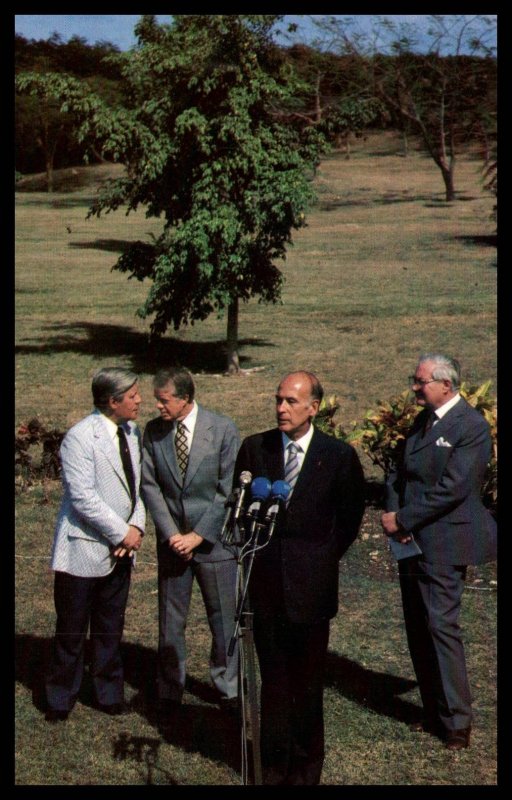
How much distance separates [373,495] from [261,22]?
29.8 feet

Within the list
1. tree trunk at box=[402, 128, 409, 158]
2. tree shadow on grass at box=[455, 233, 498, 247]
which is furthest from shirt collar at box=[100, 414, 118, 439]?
tree trunk at box=[402, 128, 409, 158]

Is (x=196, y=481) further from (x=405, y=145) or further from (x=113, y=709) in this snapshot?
(x=405, y=145)

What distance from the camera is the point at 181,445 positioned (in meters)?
6.72

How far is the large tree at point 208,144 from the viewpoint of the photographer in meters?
17.7

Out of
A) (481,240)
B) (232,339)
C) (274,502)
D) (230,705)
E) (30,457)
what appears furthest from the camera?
(481,240)

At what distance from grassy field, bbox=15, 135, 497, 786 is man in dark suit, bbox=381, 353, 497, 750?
398mm

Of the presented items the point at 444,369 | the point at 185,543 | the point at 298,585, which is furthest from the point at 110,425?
the point at 444,369

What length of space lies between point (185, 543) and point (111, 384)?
1.03 metres

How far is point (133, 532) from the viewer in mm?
6664

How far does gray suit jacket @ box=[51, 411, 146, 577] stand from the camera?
6562 mm

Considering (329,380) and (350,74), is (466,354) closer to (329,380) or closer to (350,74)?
(329,380)

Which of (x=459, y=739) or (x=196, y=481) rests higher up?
(x=196, y=481)

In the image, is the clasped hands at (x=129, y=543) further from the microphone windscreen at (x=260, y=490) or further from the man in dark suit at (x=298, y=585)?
the microphone windscreen at (x=260, y=490)

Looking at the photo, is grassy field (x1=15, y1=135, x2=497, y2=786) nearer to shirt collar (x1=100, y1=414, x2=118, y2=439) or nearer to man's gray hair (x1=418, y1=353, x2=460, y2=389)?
shirt collar (x1=100, y1=414, x2=118, y2=439)
